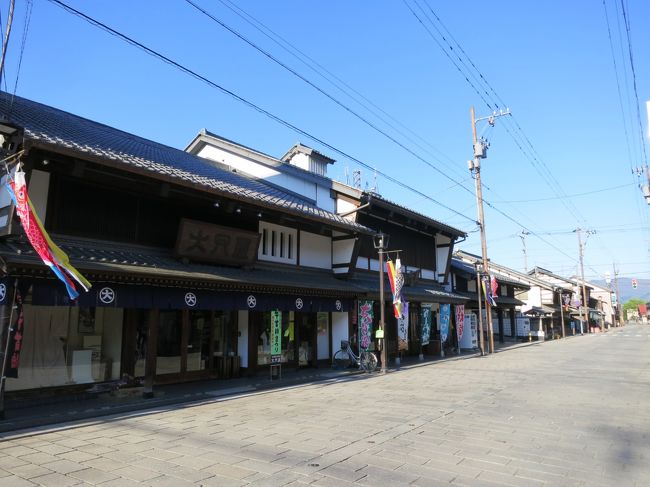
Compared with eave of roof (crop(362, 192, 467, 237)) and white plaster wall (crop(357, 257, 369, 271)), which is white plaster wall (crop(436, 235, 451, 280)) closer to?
eave of roof (crop(362, 192, 467, 237))

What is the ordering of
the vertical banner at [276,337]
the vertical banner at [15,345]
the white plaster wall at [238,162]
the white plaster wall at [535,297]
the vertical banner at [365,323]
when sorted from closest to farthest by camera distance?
the vertical banner at [15,345] < the vertical banner at [276,337] < the vertical banner at [365,323] < the white plaster wall at [238,162] < the white plaster wall at [535,297]

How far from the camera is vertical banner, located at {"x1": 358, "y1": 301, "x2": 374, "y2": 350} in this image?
1769cm

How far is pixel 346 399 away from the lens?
1112 centimetres

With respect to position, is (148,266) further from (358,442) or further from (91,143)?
(358,442)

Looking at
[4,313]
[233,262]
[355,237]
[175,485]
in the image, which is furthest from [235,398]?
[355,237]

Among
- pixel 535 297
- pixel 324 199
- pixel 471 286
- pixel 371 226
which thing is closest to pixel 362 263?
pixel 371 226

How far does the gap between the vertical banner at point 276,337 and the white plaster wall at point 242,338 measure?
1.22 metres

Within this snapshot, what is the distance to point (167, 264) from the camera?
447 inches

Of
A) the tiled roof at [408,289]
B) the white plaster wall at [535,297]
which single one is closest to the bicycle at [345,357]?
the tiled roof at [408,289]

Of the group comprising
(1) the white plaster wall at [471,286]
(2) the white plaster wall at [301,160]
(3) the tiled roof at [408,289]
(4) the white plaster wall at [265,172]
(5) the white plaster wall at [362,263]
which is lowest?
(3) the tiled roof at [408,289]

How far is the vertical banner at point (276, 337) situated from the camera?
1418 centimetres

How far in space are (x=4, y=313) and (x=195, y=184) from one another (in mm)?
5012

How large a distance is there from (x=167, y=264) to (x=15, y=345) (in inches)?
148

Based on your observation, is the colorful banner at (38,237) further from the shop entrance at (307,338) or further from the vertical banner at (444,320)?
the vertical banner at (444,320)
